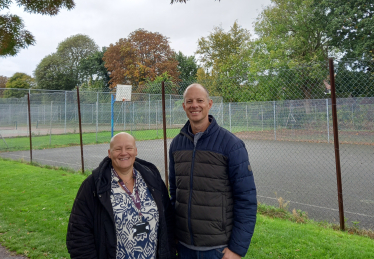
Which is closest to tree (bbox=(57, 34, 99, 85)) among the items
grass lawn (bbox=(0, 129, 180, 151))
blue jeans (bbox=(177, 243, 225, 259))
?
grass lawn (bbox=(0, 129, 180, 151))

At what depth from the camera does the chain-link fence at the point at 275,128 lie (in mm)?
6535

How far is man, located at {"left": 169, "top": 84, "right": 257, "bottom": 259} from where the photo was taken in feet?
6.27

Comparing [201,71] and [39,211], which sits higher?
[201,71]

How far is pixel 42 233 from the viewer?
427 centimetres

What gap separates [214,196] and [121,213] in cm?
61

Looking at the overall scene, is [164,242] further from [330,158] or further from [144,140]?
[144,140]

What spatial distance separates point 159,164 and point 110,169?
8344 millimetres

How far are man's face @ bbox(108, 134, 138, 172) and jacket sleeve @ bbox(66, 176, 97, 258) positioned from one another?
0.91 feet

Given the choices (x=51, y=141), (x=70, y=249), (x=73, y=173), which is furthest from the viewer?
(x=51, y=141)

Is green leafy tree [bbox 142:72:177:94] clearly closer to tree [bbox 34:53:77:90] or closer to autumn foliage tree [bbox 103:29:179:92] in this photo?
autumn foliage tree [bbox 103:29:179:92]

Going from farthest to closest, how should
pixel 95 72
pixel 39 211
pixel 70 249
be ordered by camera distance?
1. pixel 95 72
2. pixel 39 211
3. pixel 70 249

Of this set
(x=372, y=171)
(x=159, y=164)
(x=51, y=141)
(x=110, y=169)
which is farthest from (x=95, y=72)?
(x=110, y=169)

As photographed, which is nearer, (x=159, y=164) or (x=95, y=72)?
A: (x=159, y=164)

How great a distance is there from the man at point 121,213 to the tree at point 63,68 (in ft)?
162
